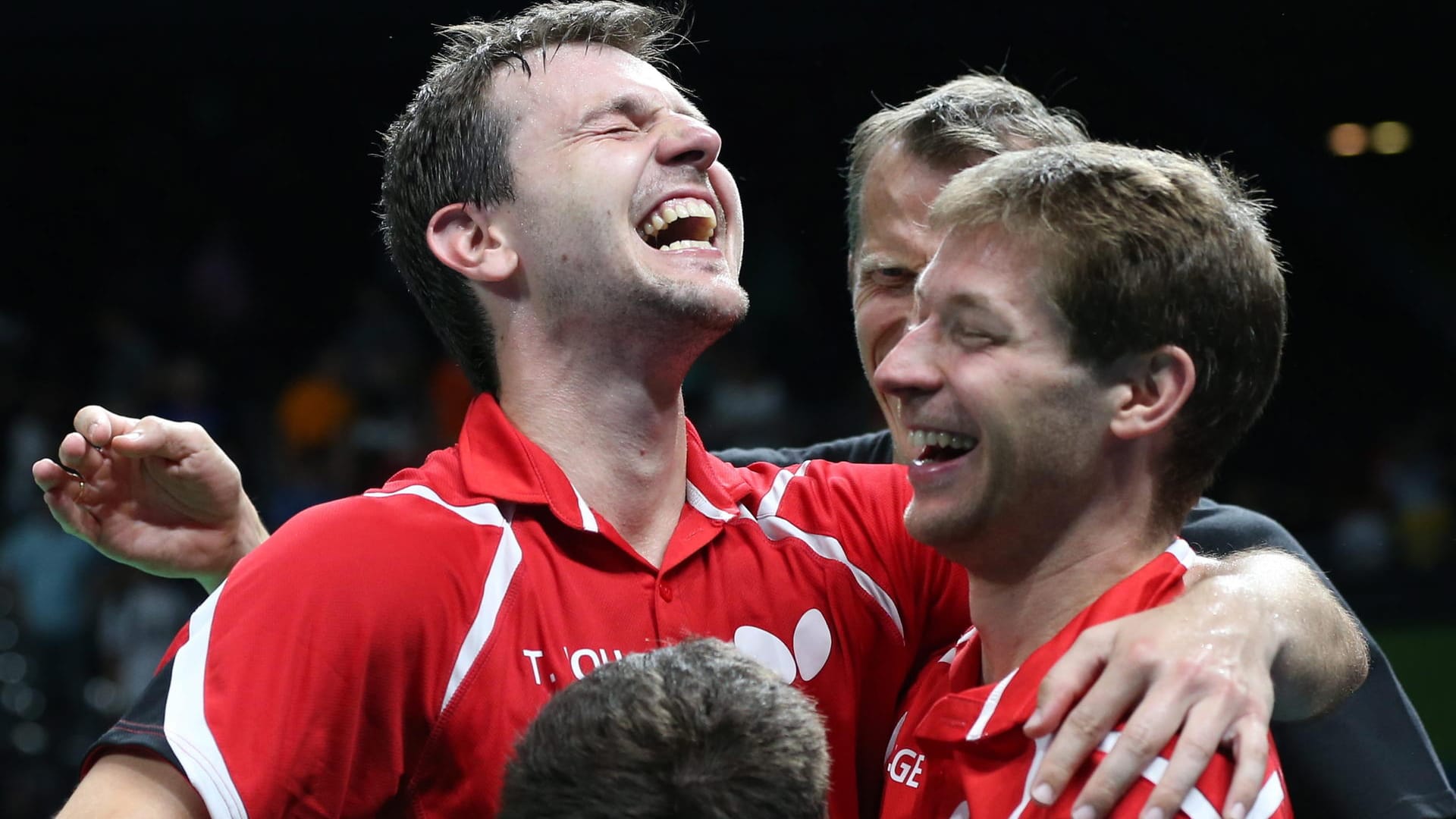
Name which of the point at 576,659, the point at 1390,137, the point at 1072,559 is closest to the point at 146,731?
the point at 576,659

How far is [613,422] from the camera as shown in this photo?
2441 mm

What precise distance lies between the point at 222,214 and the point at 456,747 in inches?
352

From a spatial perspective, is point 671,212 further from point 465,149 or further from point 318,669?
point 318,669

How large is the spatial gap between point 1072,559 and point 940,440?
238mm

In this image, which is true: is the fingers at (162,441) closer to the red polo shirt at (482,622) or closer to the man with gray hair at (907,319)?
the red polo shirt at (482,622)

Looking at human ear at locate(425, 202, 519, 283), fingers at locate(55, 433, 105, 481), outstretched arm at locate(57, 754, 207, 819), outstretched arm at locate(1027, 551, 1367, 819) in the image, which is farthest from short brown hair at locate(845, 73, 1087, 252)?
outstretched arm at locate(57, 754, 207, 819)

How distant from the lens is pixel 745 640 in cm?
228

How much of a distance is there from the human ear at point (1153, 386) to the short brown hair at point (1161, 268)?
2cm

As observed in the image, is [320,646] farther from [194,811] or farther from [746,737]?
[746,737]

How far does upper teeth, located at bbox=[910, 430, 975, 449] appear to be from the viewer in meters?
2.06

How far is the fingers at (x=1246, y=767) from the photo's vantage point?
173 centimetres

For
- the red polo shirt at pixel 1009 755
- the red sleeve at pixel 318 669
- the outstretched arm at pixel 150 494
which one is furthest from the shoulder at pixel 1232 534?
the outstretched arm at pixel 150 494

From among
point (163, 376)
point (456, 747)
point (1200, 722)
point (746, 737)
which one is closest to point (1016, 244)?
point (1200, 722)

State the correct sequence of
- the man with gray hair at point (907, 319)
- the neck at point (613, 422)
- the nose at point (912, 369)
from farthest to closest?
the man with gray hair at point (907, 319) < the neck at point (613, 422) < the nose at point (912, 369)
